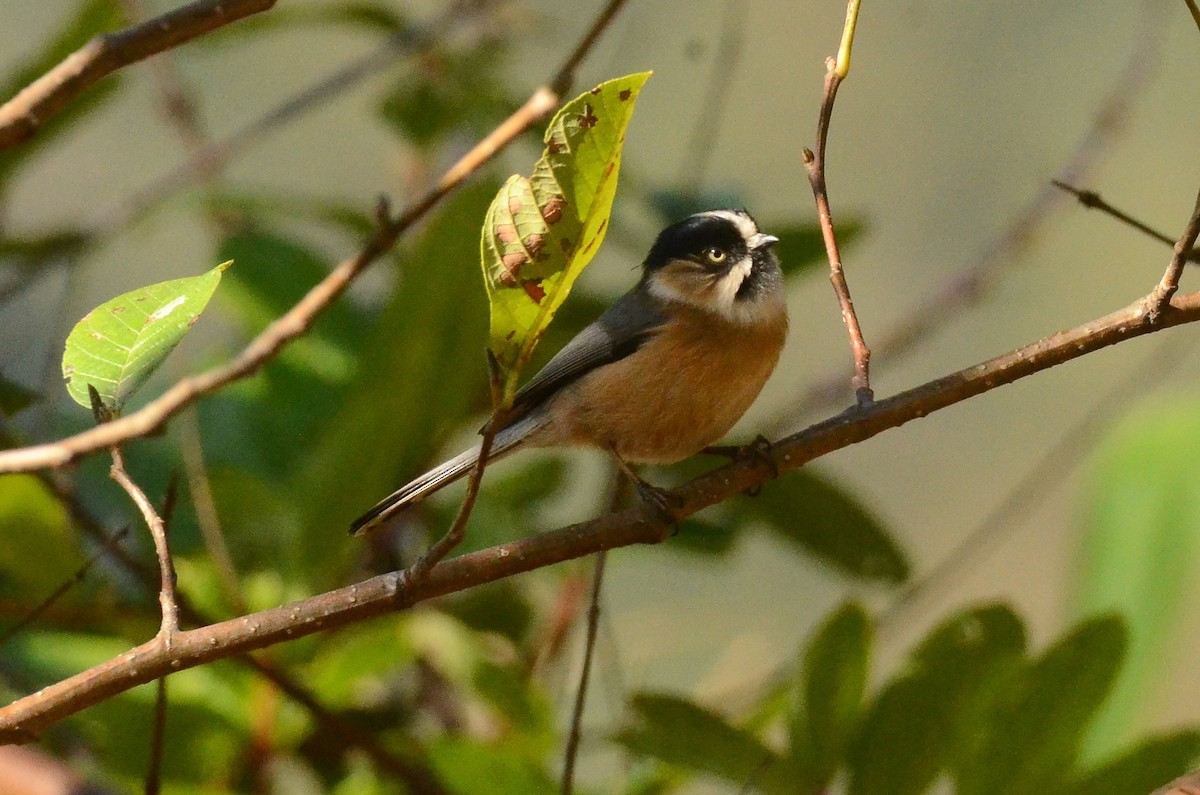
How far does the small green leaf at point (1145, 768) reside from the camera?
1.27 meters

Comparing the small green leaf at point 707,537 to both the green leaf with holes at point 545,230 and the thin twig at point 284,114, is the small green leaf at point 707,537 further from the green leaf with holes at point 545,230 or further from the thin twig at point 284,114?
the green leaf with holes at point 545,230

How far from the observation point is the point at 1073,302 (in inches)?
119

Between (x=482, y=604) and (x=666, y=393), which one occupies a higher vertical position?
(x=666, y=393)

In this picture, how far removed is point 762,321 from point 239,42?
1.24m

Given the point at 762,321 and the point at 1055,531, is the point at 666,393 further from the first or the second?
the point at 1055,531

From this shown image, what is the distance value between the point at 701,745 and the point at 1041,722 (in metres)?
0.37

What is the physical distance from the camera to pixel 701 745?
126 cm

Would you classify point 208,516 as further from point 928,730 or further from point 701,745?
point 928,730

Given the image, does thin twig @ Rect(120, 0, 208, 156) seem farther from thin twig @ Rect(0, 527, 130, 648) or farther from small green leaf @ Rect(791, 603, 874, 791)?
small green leaf @ Rect(791, 603, 874, 791)

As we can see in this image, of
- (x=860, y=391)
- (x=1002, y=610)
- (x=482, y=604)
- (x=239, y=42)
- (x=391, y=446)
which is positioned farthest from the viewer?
(x=239, y=42)

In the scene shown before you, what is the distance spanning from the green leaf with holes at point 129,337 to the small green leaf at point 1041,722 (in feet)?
2.97

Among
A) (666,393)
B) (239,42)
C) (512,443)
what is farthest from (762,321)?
(239,42)

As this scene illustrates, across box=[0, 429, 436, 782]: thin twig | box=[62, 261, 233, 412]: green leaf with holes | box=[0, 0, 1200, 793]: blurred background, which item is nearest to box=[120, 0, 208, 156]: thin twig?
box=[0, 0, 1200, 793]: blurred background

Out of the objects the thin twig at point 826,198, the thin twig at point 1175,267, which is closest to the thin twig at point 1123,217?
the thin twig at point 1175,267
